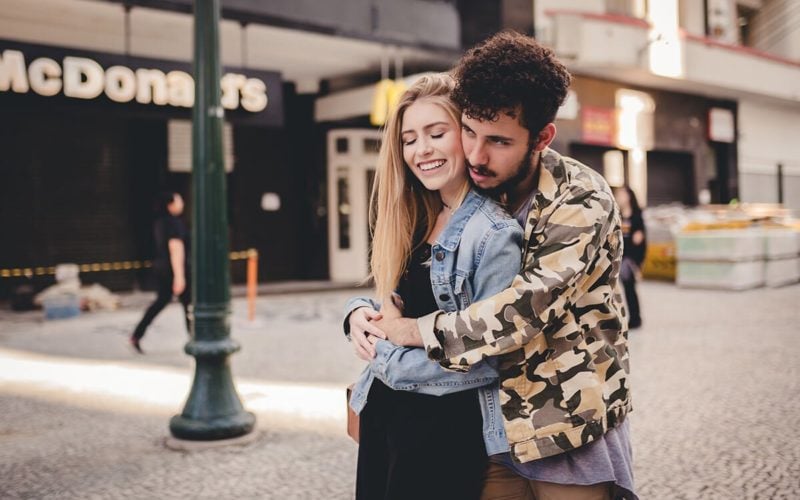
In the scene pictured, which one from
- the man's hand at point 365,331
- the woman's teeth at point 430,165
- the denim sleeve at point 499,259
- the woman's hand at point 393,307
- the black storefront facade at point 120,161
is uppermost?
the black storefront facade at point 120,161

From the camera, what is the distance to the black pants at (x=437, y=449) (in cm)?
185

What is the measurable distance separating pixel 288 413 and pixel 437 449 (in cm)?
371

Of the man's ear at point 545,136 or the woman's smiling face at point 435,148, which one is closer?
the man's ear at point 545,136

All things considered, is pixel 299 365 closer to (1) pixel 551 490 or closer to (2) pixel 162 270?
(2) pixel 162 270

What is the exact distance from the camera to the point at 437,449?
1.85 metres

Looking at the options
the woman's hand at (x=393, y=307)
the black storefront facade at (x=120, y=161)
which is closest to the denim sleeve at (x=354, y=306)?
the woman's hand at (x=393, y=307)

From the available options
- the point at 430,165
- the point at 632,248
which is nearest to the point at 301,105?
the point at 632,248

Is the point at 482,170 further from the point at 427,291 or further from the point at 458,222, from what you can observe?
the point at 427,291

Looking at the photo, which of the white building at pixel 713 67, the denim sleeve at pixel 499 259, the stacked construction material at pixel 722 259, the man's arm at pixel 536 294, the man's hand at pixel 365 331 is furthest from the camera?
the white building at pixel 713 67

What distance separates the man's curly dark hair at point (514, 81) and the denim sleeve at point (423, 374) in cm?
62

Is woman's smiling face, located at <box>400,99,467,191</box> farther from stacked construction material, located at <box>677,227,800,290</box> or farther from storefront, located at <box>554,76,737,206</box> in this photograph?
storefront, located at <box>554,76,737,206</box>

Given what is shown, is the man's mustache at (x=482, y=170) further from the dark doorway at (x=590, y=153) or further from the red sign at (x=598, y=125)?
the red sign at (x=598, y=125)

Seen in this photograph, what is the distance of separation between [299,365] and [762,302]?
823 cm

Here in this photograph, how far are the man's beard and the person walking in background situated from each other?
6.66m
